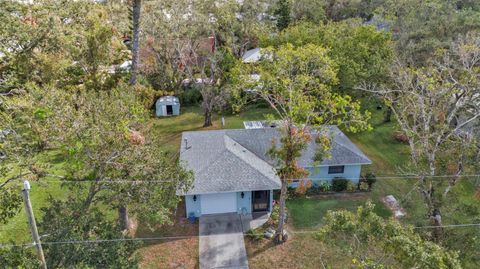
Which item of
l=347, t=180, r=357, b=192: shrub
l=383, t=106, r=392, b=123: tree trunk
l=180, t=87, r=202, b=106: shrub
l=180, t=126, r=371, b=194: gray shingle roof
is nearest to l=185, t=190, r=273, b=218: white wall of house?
l=180, t=126, r=371, b=194: gray shingle roof

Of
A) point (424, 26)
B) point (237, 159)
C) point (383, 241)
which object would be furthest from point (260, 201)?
point (424, 26)

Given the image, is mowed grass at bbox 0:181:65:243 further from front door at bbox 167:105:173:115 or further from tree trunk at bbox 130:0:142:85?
front door at bbox 167:105:173:115

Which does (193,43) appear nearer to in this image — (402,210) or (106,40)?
(106,40)

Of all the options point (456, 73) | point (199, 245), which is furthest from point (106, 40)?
point (456, 73)

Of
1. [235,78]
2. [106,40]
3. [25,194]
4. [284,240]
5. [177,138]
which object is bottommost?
[284,240]

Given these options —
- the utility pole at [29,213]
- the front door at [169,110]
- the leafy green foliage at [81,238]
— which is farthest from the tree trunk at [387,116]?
the utility pole at [29,213]

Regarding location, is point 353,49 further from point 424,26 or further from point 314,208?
point 314,208
